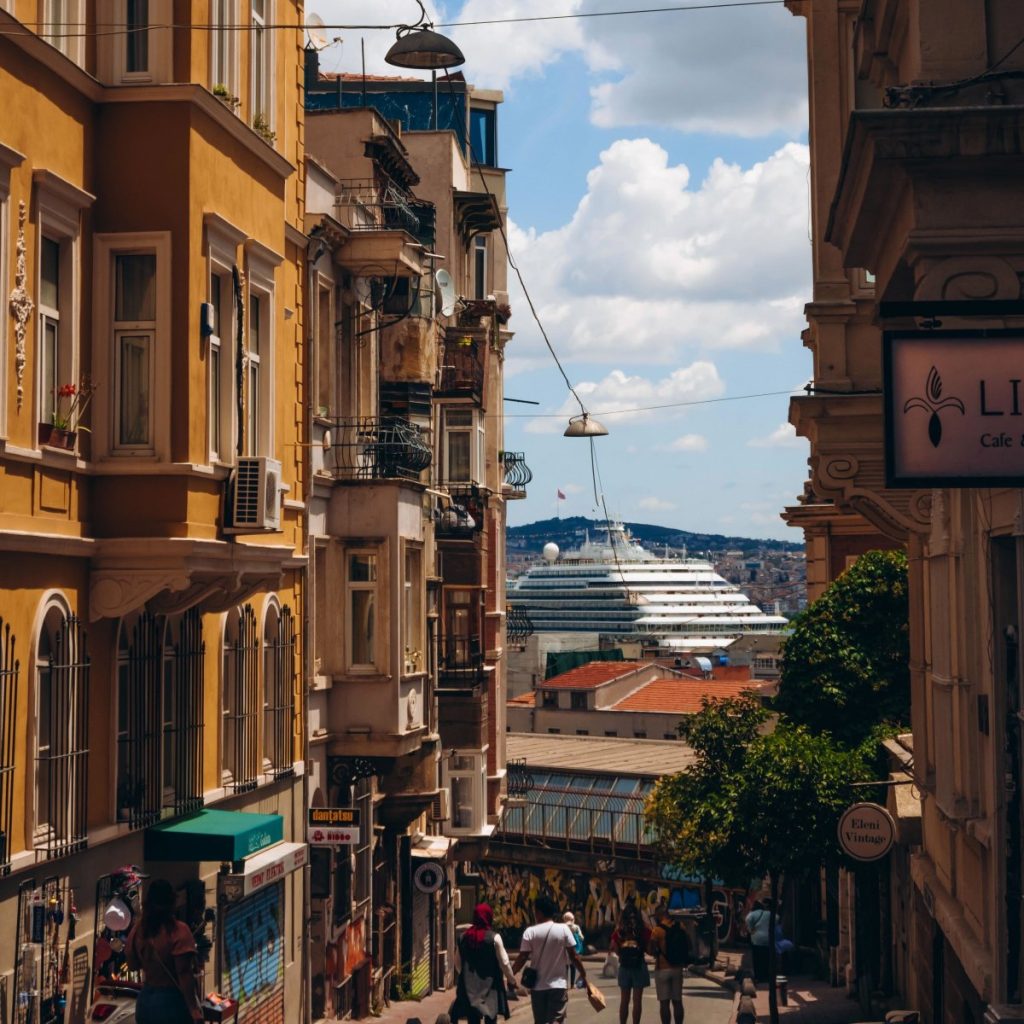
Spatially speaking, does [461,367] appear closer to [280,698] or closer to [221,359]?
[280,698]

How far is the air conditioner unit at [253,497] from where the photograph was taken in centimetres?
1614

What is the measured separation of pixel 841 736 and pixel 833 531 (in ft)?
24.7

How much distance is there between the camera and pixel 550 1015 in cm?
1750

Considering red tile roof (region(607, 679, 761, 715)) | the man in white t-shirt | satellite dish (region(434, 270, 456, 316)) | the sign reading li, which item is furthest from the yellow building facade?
red tile roof (region(607, 679, 761, 715))

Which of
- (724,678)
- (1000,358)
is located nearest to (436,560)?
(1000,358)

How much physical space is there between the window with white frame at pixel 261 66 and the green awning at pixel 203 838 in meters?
6.45

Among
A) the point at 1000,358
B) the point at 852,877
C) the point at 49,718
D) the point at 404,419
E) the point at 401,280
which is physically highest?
the point at 401,280

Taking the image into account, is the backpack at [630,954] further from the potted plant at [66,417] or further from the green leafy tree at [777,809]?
the potted plant at [66,417]

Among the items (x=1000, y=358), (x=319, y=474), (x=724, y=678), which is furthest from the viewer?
(x=724, y=678)

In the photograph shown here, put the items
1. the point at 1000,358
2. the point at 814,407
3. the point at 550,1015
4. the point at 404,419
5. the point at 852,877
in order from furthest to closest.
→ the point at 852,877 → the point at 404,419 → the point at 814,407 → the point at 550,1015 → the point at 1000,358

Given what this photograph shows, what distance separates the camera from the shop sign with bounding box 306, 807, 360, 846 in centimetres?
2144

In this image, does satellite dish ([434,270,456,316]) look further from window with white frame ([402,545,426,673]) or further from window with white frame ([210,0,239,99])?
window with white frame ([210,0,239,99])

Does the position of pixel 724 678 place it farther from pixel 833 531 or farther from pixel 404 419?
pixel 404 419

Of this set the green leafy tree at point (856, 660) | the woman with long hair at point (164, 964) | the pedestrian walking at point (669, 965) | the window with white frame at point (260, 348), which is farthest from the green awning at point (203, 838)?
the green leafy tree at point (856, 660)
